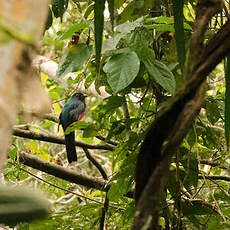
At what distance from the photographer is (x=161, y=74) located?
4.31ft

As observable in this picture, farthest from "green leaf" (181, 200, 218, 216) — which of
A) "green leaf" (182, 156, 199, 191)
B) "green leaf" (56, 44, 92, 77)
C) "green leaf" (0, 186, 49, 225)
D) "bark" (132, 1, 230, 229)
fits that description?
"green leaf" (0, 186, 49, 225)

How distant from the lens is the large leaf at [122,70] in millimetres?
1279

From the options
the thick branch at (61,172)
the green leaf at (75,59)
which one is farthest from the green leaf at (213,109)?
the thick branch at (61,172)

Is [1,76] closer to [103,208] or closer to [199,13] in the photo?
[199,13]

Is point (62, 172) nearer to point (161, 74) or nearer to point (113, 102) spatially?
point (113, 102)

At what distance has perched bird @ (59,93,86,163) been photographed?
2845 millimetres

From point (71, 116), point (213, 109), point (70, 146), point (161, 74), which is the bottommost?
point (70, 146)

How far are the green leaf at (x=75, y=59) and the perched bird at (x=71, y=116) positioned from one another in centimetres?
123

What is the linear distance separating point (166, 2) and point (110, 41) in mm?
254

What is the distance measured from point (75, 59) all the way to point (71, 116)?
195 centimetres

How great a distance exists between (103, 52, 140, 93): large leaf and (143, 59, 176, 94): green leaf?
4 centimetres

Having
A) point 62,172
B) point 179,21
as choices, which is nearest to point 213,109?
point 62,172

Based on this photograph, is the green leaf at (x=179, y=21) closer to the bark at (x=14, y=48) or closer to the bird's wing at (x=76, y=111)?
the bark at (x=14, y=48)

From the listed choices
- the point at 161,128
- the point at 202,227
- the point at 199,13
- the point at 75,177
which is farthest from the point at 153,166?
the point at 75,177
